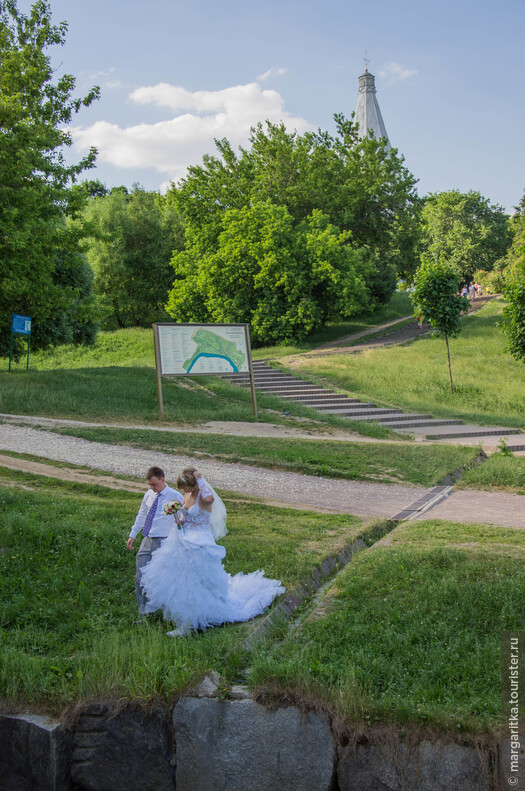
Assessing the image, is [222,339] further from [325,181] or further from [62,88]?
[325,181]

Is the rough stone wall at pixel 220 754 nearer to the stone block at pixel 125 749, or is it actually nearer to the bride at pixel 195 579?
the stone block at pixel 125 749

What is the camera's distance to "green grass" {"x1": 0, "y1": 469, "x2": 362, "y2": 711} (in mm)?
4797

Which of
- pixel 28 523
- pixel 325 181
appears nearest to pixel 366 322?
pixel 325 181

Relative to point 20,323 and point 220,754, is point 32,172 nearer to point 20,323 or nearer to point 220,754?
point 20,323

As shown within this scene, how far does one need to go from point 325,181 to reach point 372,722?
127 feet

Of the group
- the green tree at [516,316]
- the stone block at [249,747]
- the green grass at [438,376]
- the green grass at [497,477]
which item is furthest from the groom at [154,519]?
the green tree at [516,316]

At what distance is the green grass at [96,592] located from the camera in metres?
4.80

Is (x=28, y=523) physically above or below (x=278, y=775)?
above

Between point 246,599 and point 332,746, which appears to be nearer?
point 332,746

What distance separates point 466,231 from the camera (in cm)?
6212

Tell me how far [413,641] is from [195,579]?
1.87 m

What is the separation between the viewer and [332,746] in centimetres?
434

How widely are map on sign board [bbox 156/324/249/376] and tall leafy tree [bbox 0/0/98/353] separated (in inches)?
194

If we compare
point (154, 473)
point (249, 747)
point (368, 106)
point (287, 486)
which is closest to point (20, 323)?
point (287, 486)
